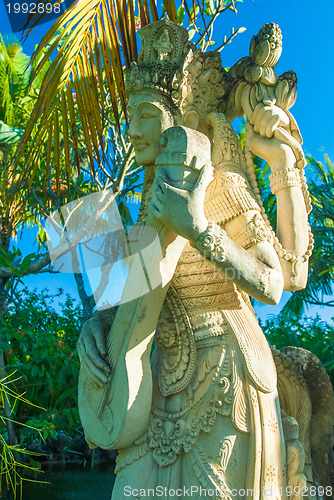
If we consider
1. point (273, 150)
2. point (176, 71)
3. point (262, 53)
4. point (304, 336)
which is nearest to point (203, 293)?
point (273, 150)

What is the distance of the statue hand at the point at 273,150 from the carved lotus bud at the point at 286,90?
161mm

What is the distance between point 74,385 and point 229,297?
220 inches

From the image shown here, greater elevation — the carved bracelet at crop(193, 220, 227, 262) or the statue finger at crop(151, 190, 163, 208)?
the statue finger at crop(151, 190, 163, 208)

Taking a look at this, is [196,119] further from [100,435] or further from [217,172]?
[100,435]

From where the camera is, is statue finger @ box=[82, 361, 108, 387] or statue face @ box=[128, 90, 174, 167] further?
statue face @ box=[128, 90, 174, 167]

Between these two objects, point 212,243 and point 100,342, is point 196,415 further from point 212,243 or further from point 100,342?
point 212,243

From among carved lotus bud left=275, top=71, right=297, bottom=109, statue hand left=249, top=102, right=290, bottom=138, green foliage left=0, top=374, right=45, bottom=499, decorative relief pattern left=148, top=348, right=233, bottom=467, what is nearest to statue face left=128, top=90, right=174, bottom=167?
statue hand left=249, top=102, right=290, bottom=138

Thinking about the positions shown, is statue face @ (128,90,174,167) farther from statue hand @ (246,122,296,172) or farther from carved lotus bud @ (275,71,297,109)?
carved lotus bud @ (275,71,297,109)

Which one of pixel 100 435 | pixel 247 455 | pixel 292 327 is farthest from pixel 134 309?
pixel 292 327

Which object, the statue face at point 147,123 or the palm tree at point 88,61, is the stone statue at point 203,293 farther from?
the palm tree at point 88,61

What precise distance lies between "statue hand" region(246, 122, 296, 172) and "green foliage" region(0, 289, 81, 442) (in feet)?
14.7

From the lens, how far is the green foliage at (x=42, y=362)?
644 cm

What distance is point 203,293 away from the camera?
211 cm

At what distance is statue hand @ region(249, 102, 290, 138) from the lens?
2.24 metres
